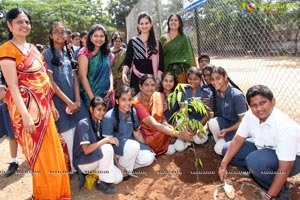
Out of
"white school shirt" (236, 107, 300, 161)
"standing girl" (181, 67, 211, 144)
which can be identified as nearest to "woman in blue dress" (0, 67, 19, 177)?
"standing girl" (181, 67, 211, 144)

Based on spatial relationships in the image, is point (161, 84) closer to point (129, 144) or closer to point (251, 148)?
point (129, 144)

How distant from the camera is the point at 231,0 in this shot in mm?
4734

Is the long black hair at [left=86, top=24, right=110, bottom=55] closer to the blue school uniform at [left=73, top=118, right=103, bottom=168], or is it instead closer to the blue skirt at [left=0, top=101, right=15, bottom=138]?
the blue school uniform at [left=73, top=118, right=103, bottom=168]

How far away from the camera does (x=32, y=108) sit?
2492 millimetres

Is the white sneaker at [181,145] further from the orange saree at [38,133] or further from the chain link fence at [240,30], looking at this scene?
the chain link fence at [240,30]

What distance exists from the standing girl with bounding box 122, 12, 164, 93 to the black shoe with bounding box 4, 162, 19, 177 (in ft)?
5.80

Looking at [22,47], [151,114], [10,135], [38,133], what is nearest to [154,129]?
[151,114]

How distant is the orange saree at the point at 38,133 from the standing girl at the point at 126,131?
2.17 feet

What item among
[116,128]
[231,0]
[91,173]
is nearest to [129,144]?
[116,128]

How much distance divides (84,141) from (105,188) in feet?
1.75

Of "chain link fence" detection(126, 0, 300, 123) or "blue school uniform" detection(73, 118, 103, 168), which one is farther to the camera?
"chain link fence" detection(126, 0, 300, 123)

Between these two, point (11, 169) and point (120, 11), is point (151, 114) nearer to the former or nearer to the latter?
point (11, 169)

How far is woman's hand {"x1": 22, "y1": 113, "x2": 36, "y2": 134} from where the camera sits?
2.35 metres

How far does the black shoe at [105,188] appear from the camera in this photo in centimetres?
292
